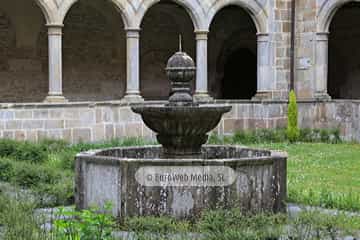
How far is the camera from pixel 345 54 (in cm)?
2164

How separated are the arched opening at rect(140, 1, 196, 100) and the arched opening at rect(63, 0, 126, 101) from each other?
1.05m

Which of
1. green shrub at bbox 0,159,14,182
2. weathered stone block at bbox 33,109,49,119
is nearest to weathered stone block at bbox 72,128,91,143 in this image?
weathered stone block at bbox 33,109,49,119

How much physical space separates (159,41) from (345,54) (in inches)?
240

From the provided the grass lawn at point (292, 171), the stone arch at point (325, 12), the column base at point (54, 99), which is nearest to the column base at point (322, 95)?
the stone arch at point (325, 12)

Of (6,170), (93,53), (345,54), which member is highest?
(345,54)

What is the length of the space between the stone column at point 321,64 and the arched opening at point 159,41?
229 inches

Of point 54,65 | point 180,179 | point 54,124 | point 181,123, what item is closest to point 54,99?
point 54,65

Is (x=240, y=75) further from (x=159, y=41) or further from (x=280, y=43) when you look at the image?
(x=280, y=43)

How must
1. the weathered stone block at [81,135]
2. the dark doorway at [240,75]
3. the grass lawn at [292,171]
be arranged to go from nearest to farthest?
the grass lawn at [292,171], the weathered stone block at [81,135], the dark doorway at [240,75]

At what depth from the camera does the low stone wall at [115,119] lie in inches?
531

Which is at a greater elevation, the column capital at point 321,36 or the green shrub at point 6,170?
the column capital at point 321,36

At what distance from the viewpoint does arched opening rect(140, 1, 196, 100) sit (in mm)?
21156

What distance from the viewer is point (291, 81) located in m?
17.8

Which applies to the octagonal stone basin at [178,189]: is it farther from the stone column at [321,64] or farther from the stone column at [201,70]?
the stone column at [321,64]
